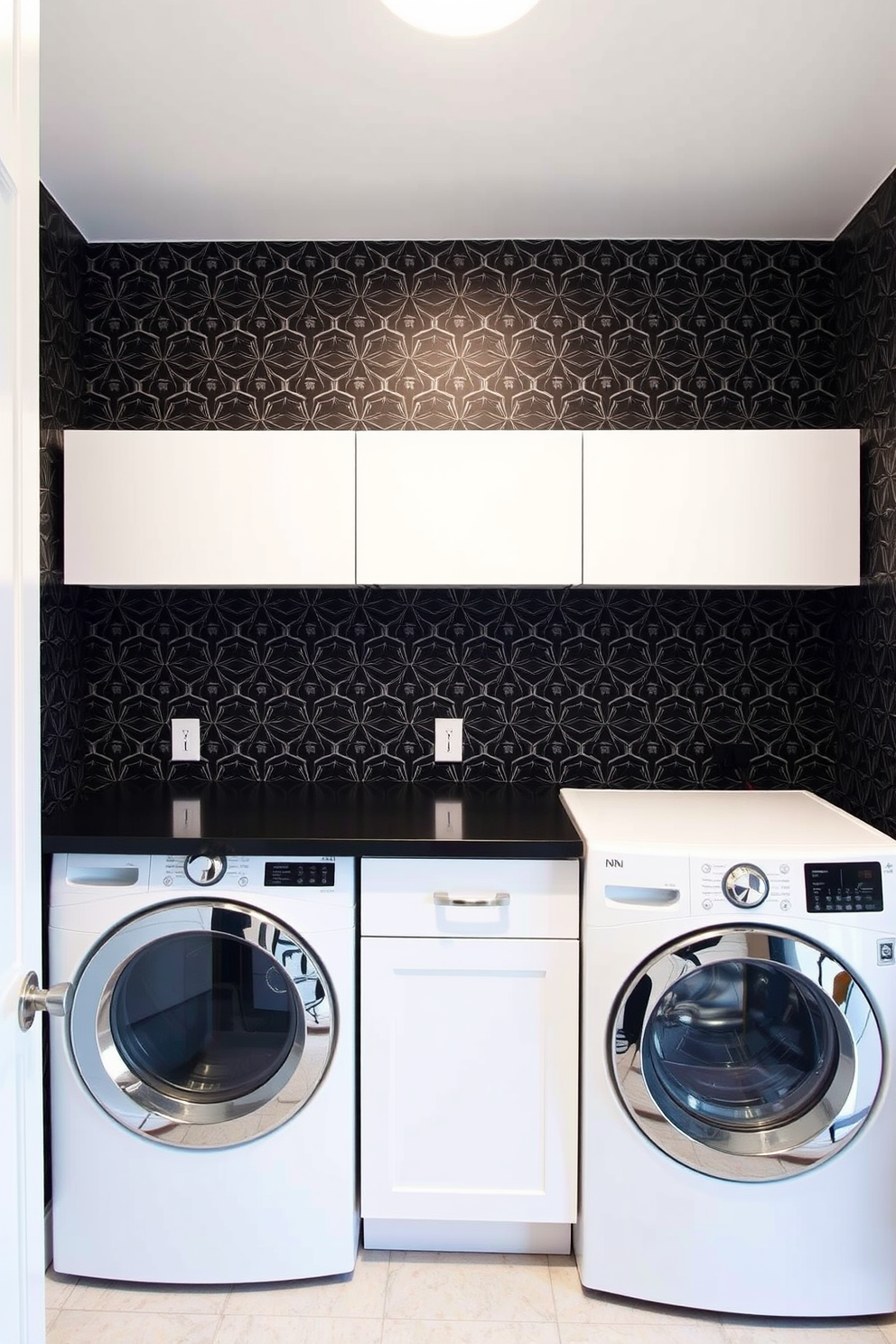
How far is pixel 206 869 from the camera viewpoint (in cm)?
181

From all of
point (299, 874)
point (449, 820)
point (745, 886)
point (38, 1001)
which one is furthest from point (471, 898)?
point (38, 1001)

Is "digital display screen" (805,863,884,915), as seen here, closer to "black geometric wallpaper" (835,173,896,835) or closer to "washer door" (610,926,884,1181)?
"washer door" (610,926,884,1181)

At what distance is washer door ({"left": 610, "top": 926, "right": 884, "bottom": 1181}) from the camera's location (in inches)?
67.5

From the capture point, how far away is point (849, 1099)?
172cm

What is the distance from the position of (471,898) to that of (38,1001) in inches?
41.2

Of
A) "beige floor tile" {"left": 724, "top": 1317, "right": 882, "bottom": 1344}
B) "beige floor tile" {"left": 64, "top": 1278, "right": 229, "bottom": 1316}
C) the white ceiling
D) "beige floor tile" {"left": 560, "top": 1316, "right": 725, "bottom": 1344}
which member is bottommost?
"beige floor tile" {"left": 724, "top": 1317, "right": 882, "bottom": 1344}

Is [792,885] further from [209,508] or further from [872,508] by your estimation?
[209,508]

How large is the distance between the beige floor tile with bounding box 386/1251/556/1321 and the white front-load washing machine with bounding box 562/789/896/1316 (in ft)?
0.47

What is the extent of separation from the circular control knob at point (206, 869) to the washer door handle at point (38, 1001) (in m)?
0.86

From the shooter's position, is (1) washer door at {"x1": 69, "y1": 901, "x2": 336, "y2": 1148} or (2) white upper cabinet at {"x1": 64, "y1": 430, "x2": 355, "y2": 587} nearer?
(1) washer door at {"x1": 69, "y1": 901, "x2": 336, "y2": 1148}

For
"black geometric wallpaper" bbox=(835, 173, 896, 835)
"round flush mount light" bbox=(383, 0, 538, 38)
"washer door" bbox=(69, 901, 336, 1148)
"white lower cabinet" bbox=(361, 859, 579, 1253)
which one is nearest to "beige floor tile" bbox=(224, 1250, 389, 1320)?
"white lower cabinet" bbox=(361, 859, 579, 1253)

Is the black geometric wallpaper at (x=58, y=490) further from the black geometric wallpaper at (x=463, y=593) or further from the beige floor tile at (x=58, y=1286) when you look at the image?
the beige floor tile at (x=58, y=1286)

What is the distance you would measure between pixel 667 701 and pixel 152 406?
1.72m

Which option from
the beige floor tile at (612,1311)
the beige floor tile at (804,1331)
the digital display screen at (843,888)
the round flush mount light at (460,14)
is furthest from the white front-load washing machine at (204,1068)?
the round flush mount light at (460,14)
